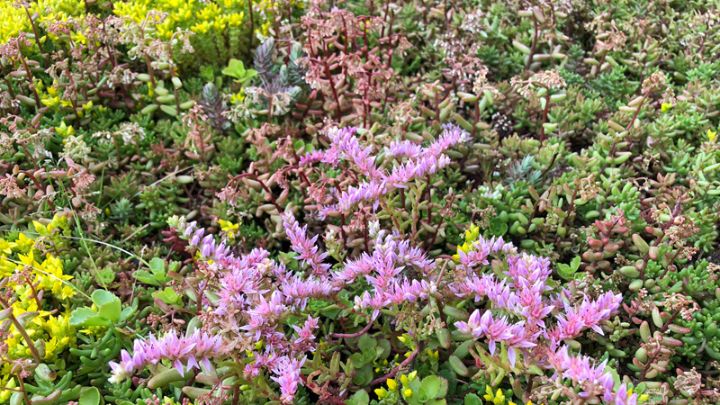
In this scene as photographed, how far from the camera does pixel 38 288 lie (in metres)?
2.53

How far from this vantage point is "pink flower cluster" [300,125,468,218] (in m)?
2.47

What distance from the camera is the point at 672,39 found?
12.5 feet

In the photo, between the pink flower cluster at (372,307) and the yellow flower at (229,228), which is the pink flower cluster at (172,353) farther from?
the yellow flower at (229,228)

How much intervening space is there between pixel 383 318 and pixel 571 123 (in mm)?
1507

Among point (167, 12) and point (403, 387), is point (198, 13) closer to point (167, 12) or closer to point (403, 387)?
point (167, 12)

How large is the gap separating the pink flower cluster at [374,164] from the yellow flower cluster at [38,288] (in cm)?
98

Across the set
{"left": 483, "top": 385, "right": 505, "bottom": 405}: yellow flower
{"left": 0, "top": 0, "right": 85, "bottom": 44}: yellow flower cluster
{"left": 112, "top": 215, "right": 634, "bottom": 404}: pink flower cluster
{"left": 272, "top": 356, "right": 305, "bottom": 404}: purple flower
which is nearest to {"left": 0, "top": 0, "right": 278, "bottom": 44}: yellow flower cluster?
{"left": 0, "top": 0, "right": 85, "bottom": 44}: yellow flower cluster

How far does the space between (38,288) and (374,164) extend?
1288mm

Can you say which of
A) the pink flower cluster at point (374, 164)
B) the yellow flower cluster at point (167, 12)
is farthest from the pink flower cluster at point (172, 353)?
the yellow flower cluster at point (167, 12)

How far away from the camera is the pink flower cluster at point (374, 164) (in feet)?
8.12

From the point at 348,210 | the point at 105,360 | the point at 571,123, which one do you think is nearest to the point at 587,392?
the point at 348,210

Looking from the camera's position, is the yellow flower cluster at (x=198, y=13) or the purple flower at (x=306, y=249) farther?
the yellow flower cluster at (x=198, y=13)

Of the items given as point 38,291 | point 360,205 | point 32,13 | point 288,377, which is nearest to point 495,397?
point 288,377

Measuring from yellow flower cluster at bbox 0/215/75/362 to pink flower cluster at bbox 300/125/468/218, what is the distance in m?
0.98
